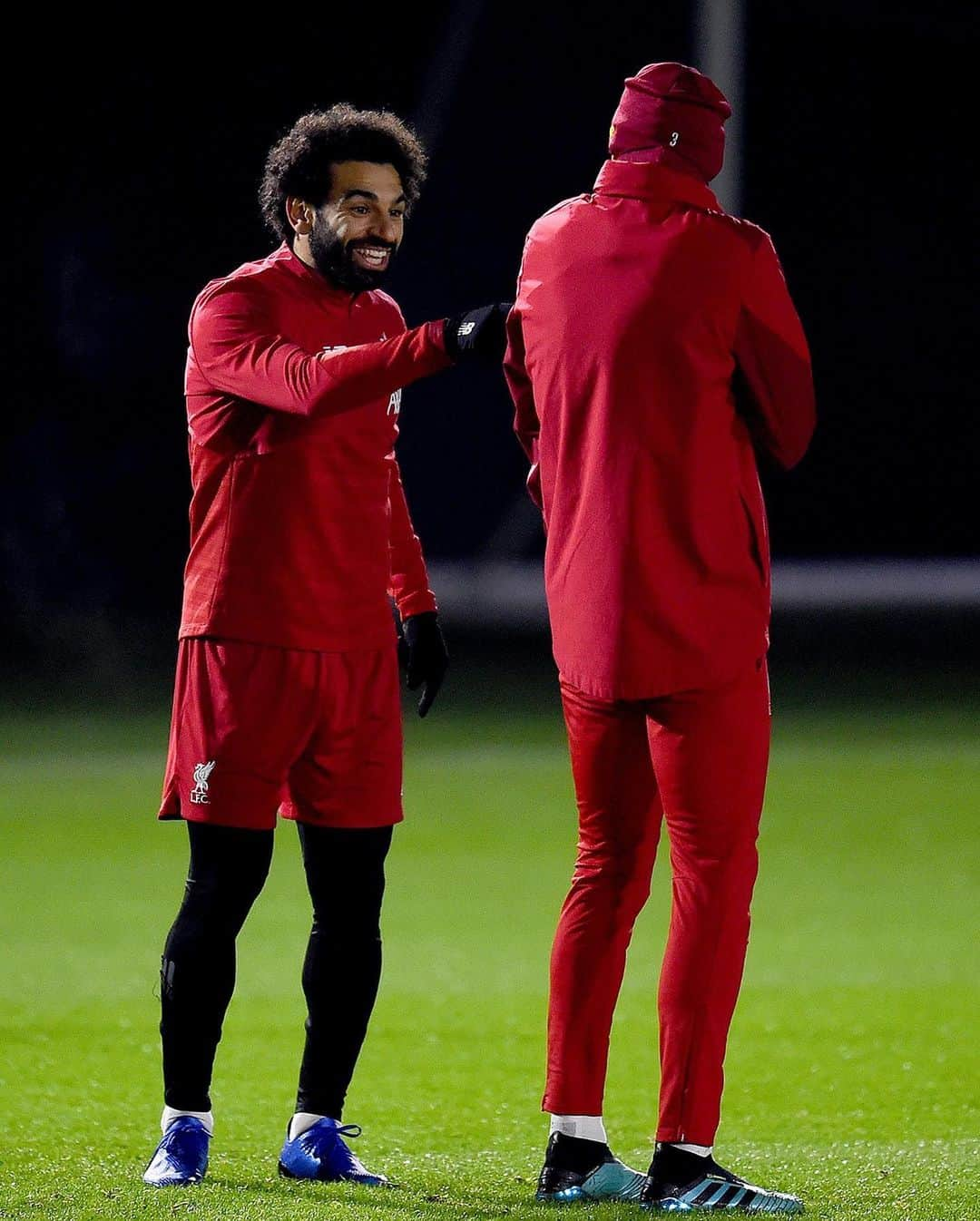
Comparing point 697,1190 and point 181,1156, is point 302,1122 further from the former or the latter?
point 697,1190

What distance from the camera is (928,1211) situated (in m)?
2.56

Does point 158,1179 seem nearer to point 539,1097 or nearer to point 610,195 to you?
point 539,1097

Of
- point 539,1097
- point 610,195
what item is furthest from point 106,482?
point 610,195

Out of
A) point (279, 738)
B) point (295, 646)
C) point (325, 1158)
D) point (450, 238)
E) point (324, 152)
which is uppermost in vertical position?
point (450, 238)

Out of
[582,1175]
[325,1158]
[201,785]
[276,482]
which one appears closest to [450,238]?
[276,482]

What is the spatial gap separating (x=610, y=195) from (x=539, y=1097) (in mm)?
1537

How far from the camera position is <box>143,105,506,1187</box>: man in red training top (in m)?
2.69

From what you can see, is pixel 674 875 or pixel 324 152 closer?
pixel 674 875

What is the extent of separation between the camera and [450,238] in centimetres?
1016

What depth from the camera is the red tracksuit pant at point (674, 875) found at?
8.14ft

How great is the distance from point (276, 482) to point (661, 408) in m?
0.58

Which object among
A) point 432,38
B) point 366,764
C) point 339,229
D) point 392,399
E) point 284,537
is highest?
point 432,38

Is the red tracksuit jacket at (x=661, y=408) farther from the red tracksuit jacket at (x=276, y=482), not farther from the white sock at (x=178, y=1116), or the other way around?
the white sock at (x=178, y=1116)

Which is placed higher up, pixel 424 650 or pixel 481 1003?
pixel 424 650
